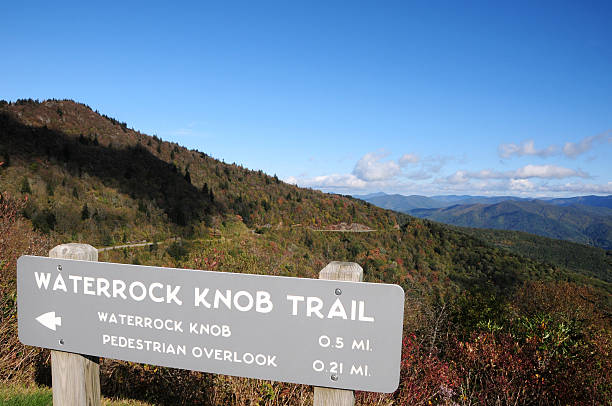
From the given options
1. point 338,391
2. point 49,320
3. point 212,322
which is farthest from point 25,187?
point 338,391

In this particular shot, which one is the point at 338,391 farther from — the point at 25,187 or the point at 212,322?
the point at 25,187

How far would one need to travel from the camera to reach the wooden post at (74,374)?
184 cm

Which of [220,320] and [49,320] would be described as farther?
[49,320]

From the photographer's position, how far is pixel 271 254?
707 inches

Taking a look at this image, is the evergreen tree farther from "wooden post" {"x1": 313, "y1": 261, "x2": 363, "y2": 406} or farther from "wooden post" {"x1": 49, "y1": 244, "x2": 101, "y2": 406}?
"wooden post" {"x1": 313, "y1": 261, "x2": 363, "y2": 406}

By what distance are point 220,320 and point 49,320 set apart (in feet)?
3.49

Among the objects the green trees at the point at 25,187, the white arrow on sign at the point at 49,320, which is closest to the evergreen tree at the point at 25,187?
the green trees at the point at 25,187

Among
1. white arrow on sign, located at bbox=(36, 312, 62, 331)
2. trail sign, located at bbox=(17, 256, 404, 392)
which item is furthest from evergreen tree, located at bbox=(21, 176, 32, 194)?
trail sign, located at bbox=(17, 256, 404, 392)

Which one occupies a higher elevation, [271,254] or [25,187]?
[25,187]

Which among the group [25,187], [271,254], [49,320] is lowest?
[271,254]

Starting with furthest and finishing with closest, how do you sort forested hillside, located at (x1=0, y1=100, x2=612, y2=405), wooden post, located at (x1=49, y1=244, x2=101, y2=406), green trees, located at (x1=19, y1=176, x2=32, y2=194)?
green trees, located at (x1=19, y1=176, x2=32, y2=194), forested hillside, located at (x1=0, y1=100, x2=612, y2=405), wooden post, located at (x1=49, y1=244, x2=101, y2=406)

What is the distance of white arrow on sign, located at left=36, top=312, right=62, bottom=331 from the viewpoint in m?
1.88

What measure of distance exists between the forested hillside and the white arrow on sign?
5.47 feet

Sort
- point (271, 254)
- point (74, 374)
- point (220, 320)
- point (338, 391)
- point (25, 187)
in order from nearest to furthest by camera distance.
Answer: point (338, 391)
point (220, 320)
point (74, 374)
point (271, 254)
point (25, 187)
